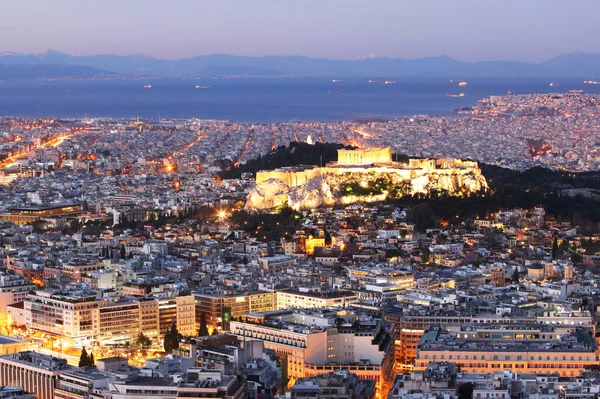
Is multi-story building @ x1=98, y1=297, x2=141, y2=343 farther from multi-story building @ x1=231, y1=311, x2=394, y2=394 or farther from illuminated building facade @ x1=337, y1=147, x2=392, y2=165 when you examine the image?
illuminated building facade @ x1=337, y1=147, x2=392, y2=165

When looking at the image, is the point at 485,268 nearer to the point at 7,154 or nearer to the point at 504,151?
the point at 504,151

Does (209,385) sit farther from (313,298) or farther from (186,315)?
(313,298)

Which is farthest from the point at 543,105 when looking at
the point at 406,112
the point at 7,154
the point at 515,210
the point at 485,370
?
the point at 485,370

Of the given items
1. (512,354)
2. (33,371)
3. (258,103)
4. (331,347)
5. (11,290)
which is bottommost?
(258,103)

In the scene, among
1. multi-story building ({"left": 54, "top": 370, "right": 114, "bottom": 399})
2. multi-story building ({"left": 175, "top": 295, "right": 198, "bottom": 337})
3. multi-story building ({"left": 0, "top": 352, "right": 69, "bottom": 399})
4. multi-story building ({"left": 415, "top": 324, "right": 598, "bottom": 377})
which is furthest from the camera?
multi-story building ({"left": 175, "top": 295, "right": 198, "bottom": 337})

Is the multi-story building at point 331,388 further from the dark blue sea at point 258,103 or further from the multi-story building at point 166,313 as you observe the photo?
the dark blue sea at point 258,103

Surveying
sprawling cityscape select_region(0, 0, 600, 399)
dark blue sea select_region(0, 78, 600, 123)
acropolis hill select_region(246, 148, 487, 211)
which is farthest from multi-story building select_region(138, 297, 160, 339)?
dark blue sea select_region(0, 78, 600, 123)

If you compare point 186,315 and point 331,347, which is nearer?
point 331,347

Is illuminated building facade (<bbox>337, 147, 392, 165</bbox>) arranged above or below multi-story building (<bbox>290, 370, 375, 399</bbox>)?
below

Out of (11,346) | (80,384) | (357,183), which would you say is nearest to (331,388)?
(80,384)
